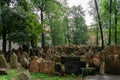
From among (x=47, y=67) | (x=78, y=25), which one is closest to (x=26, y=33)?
(x=47, y=67)

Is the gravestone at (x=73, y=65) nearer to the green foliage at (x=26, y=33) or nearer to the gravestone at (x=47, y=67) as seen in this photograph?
the gravestone at (x=47, y=67)

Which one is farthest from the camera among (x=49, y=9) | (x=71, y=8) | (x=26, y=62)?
(x=71, y=8)

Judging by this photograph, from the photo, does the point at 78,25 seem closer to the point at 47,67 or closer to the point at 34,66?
the point at 34,66

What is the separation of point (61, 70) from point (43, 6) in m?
24.0

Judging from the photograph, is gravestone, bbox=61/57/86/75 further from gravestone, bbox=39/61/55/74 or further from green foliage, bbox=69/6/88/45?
green foliage, bbox=69/6/88/45

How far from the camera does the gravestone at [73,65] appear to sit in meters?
14.6

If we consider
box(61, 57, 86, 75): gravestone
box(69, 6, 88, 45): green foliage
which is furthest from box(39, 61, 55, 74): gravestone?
box(69, 6, 88, 45): green foliage

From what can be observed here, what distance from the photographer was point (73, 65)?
14734mm

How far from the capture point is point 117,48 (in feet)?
47.9

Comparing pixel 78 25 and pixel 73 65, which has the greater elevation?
pixel 78 25

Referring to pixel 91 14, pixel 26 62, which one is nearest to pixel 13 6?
pixel 26 62

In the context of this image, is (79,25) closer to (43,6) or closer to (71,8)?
(71,8)

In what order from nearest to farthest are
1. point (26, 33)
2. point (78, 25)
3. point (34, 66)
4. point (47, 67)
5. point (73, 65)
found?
point (47, 67), point (73, 65), point (34, 66), point (26, 33), point (78, 25)

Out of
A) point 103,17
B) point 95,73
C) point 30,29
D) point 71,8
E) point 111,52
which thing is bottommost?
point 95,73
